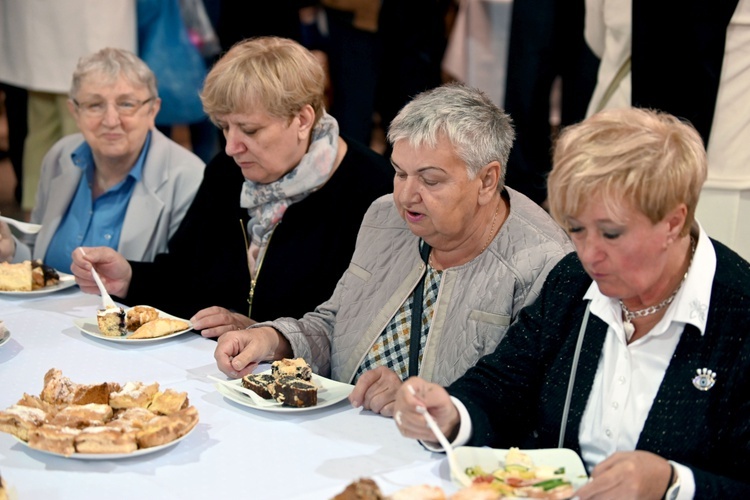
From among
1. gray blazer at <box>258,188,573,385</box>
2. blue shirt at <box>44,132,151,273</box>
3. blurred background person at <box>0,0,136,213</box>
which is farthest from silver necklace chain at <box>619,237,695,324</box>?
blurred background person at <box>0,0,136,213</box>

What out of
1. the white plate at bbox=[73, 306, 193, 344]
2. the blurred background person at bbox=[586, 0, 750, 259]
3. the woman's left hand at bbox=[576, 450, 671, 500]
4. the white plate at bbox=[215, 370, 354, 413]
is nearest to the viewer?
the woman's left hand at bbox=[576, 450, 671, 500]

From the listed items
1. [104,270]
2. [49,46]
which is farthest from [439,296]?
[49,46]

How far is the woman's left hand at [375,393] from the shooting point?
213cm

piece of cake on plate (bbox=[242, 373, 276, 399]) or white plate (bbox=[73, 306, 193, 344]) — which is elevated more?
piece of cake on plate (bbox=[242, 373, 276, 399])

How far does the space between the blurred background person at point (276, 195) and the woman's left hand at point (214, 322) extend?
5cm

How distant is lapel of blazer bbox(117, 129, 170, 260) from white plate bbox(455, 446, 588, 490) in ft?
6.65

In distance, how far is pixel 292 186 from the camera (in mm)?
3041

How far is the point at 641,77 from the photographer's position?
136 inches

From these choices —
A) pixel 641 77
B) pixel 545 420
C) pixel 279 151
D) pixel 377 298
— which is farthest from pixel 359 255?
pixel 641 77

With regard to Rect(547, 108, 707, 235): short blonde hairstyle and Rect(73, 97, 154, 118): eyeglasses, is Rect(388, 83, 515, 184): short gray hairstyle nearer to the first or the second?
Rect(547, 108, 707, 235): short blonde hairstyle

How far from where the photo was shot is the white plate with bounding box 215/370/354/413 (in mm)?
2113

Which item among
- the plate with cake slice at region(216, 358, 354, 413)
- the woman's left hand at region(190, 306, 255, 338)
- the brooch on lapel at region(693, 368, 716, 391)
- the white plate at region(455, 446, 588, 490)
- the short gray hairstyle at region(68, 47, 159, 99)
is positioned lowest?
the woman's left hand at region(190, 306, 255, 338)

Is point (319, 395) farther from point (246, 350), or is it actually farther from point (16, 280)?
point (16, 280)

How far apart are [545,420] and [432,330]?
0.46 meters
